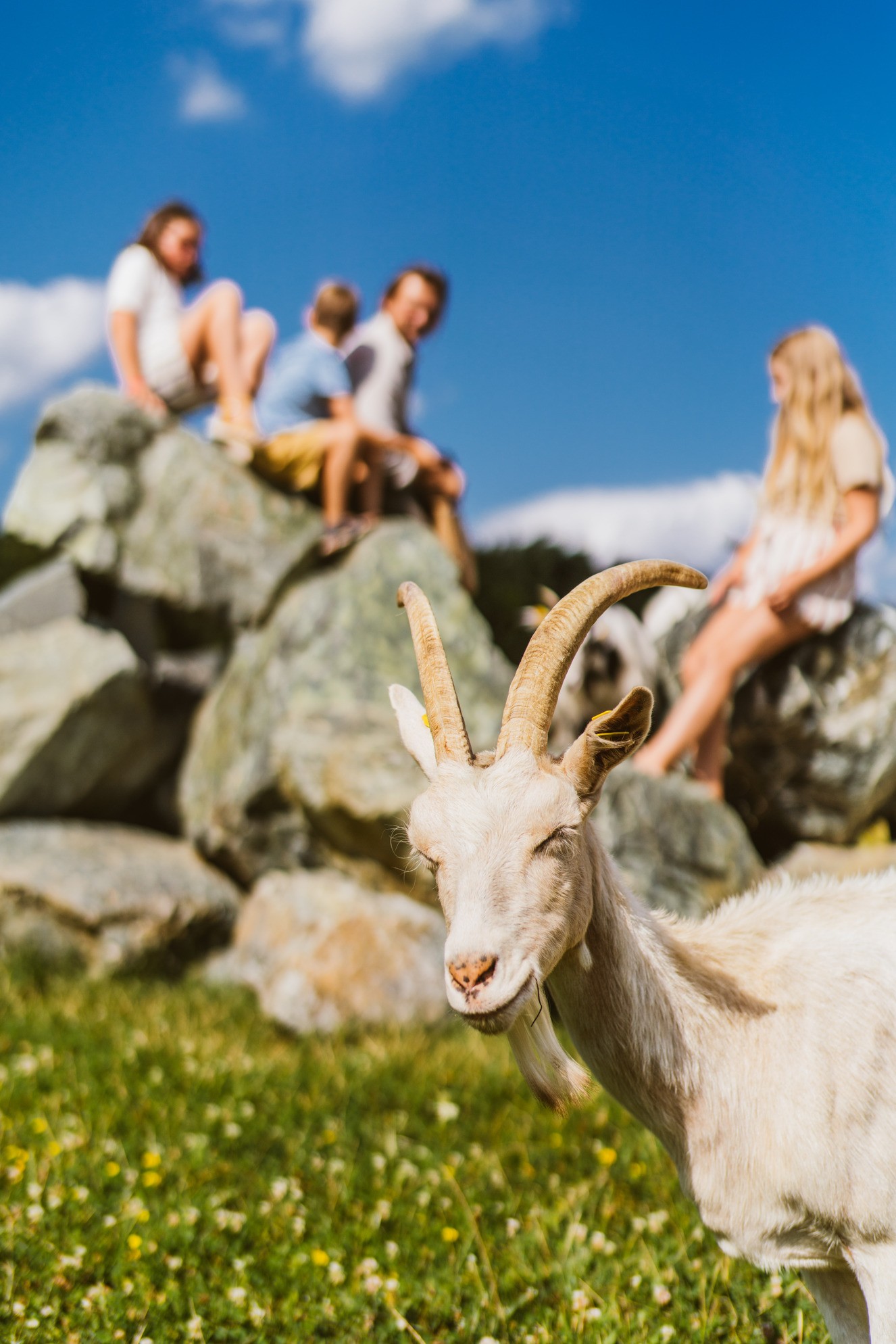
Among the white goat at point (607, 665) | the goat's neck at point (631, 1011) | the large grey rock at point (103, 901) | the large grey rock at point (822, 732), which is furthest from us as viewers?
the large grey rock at point (822, 732)

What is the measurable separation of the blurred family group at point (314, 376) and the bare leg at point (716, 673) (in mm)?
1882

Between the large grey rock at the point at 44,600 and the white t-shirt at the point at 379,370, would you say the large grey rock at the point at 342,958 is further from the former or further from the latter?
the white t-shirt at the point at 379,370

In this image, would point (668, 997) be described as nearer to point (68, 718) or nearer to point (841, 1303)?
point (841, 1303)

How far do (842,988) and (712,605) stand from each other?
4.84m

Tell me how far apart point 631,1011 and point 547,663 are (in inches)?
31.5

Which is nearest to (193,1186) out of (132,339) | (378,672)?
(378,672)

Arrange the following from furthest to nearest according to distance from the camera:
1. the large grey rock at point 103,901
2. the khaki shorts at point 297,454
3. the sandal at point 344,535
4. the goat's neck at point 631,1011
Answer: the khaki shorts at point 297,454 < the sandal at point 344,535 < the large grey rock at point 103,901 < the goat's neck at point 631,1011

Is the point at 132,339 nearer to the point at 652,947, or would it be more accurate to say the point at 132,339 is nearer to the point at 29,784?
the point at 29,784

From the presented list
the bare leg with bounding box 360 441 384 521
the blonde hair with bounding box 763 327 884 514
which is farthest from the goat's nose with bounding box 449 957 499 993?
the bare leg with bounding box 360 441 384 521

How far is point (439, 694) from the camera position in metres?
2.43

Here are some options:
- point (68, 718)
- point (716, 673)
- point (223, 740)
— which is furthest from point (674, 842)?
point (68, 718)

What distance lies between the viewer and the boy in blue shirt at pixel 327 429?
7316mm

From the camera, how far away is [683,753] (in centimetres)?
651

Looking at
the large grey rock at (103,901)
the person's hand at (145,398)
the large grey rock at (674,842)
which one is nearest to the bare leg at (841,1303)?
the large grey rock at (674,842)
